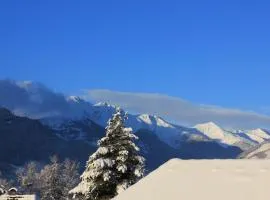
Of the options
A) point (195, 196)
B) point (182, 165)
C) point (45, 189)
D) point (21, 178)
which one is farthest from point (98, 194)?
point (21, 178)

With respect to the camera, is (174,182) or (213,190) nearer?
(213,190)

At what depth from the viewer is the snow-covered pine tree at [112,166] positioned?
34094mm

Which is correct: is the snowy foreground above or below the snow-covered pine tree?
below

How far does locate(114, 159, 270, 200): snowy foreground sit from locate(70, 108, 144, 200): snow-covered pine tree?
17514mm

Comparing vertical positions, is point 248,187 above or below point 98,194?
below

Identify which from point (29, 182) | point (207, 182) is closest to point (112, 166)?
point (207, 182)

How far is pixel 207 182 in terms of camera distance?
14.7 meters

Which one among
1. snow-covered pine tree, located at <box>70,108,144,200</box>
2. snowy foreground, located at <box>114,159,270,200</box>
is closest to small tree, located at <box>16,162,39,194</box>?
snow-covered pine tree, located at <box>70,108,144,200</box>

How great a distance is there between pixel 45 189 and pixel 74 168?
104 feet

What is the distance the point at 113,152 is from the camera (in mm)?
34969

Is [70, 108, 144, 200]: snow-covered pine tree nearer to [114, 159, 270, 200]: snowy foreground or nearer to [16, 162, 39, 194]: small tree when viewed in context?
[114, 159, 270, 200]: snowy foreground

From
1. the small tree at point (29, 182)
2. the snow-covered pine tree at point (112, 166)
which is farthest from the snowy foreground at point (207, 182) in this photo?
the small tree at point (29, 182)

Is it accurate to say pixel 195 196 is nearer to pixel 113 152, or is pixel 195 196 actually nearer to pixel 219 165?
pixel 219 165

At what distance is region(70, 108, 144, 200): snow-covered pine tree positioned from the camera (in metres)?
34.1
